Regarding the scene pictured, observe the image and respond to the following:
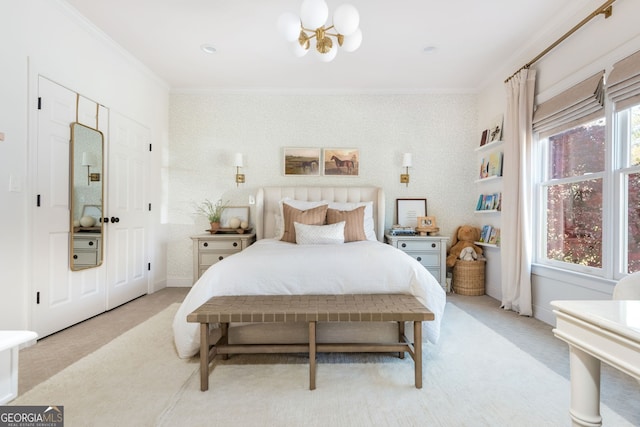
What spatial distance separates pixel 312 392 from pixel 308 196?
9.25 feet

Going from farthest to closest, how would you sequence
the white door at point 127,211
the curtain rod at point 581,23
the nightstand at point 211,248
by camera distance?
the nightstand at point 211,248
the white door at point 127,211
the curtain rod at point 581,23

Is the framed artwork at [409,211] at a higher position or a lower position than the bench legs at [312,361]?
higher

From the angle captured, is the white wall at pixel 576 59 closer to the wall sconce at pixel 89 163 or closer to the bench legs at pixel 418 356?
the bench legs at pixel 418 356

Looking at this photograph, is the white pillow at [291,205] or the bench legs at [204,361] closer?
the bench legs at [204,361]

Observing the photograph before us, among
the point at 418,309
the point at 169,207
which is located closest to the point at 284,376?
the point at 418,309

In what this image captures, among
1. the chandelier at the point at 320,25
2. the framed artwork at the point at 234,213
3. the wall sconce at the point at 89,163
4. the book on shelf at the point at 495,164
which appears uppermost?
the chandelier at the point at 320,25

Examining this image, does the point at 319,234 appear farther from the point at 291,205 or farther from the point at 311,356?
the point at 311,356

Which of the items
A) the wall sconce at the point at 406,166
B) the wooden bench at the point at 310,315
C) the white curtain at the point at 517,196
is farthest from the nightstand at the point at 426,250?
the wooden bench at the point at 310,315

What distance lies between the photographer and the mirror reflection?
285 centimetres

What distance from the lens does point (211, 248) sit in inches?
154

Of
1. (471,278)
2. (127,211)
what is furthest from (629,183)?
(127,211)

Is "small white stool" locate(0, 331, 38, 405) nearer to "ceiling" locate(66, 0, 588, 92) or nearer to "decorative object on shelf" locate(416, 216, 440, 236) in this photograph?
"ceiling" locate(66, 0, 588, 92)

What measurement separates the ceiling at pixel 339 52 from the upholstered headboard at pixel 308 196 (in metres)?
1.40

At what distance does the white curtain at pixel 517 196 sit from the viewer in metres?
3.15
